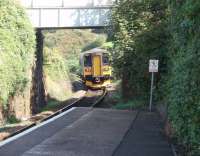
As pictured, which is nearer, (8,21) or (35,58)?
(8,21)

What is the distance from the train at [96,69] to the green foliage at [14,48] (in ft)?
54.9

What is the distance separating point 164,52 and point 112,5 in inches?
225

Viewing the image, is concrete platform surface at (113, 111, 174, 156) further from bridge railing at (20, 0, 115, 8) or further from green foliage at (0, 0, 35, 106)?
bridge railing at (20, 0, 115, 8)

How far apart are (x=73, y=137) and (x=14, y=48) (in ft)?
47.4

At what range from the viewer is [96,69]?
168 feet

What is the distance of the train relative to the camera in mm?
51156

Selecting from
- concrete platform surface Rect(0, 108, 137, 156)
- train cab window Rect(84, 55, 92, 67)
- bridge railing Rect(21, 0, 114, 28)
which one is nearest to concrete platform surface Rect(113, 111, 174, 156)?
concrete platform surface Rect(0, 108, 137, 156)

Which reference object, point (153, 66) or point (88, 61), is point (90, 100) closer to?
point (88, 61)

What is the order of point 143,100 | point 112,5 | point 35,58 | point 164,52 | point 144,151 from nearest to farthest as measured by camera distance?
point 144,151
point 164,52
point 143,100
point 112,5
point 35,58

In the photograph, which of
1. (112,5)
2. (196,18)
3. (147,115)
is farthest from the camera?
(112,5)

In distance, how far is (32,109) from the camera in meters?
36.1

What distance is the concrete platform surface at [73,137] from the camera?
47.3 feet

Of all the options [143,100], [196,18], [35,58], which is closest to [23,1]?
[35,58]

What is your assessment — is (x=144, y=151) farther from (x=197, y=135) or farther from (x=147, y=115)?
(x=147, y=115)
